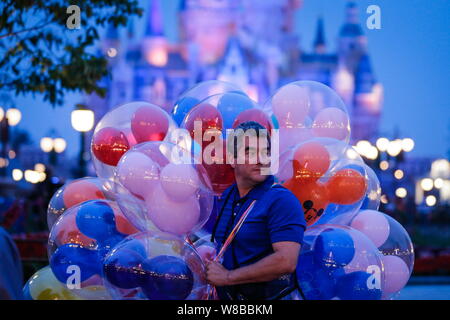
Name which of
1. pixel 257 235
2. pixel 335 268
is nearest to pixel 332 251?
pixel 335 268

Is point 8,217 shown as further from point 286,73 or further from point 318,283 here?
point 286,73

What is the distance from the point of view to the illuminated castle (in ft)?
278

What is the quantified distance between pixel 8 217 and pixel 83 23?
4.49 m

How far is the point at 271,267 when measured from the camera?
2672mm

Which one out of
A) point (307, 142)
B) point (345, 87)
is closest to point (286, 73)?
point (345, 87)

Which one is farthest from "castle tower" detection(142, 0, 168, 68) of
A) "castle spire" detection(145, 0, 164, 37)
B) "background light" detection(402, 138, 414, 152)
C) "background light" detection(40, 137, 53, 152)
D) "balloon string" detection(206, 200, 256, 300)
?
"balloon string" detection(206, 200, 256, 300)

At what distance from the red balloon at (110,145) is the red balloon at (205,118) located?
38 centimetres

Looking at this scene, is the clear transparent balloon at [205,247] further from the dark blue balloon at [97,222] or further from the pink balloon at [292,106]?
the pink balloon at [292,106]

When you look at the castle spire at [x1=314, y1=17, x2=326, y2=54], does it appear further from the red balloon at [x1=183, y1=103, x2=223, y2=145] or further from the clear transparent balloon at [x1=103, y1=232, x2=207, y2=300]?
the clear transparent balloon at [x1=103, y1=232, x2=207, y2=300]

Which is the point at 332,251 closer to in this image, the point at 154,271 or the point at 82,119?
the point at 154,271

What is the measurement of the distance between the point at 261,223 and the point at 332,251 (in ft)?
1.95

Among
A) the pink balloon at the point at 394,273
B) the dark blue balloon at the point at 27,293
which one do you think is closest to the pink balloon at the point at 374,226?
the pink balloon at the point at 394,273

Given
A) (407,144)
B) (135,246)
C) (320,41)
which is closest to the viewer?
(135,246)

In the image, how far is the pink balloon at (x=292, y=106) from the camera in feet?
12.3
